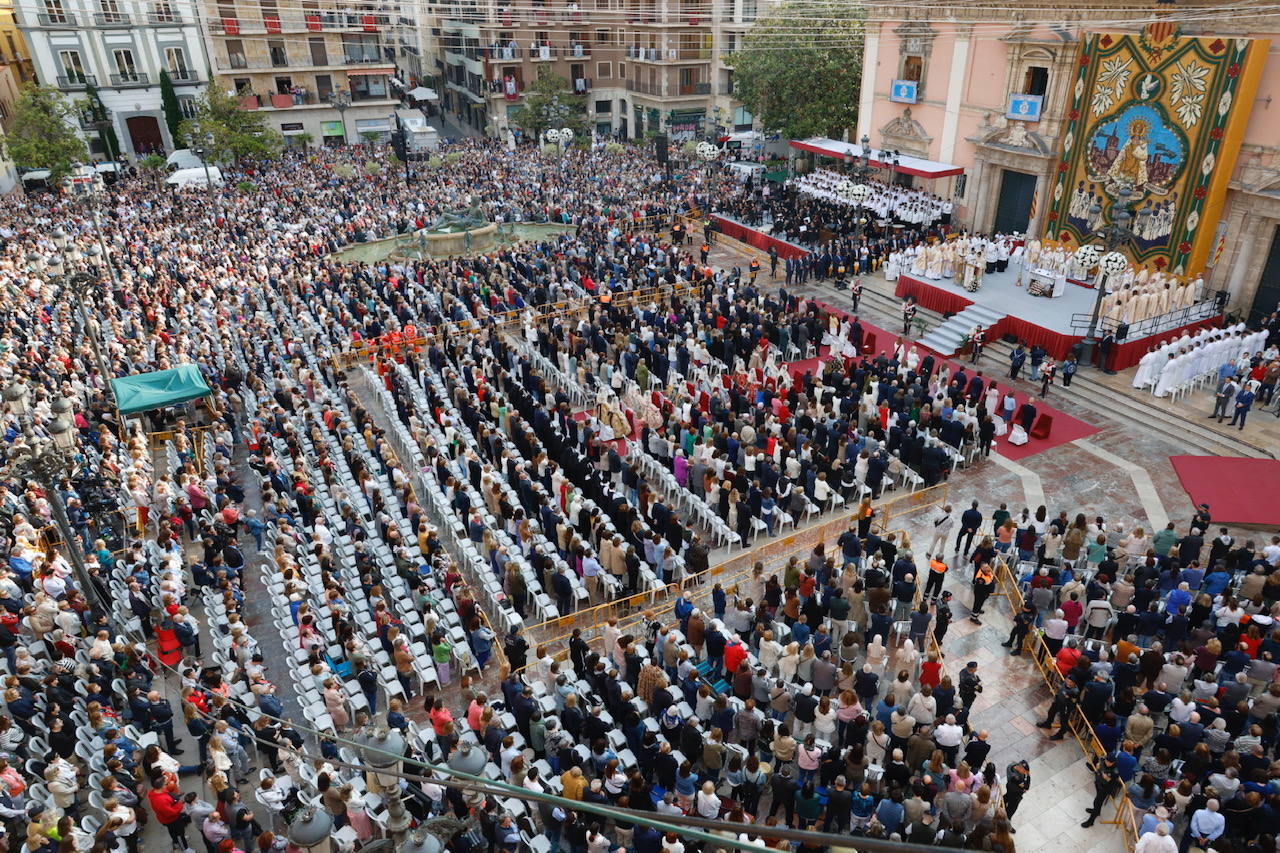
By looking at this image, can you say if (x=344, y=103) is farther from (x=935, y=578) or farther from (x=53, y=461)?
(x=935, y=578)

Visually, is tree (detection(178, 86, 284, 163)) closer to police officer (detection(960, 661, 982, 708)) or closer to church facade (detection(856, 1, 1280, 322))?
church facade (detection(856, 1, 1280, 322))

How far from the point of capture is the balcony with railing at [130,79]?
4844 centimetres

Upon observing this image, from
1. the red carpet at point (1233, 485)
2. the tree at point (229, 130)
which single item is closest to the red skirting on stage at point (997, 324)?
the red carpet at point (1233, 485)

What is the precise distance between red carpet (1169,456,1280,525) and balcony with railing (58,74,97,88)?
182ft

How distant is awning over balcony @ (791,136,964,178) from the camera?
31656 millimetres

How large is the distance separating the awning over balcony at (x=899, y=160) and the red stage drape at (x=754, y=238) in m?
4.93

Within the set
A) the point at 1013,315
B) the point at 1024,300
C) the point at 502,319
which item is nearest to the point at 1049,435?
the point at 1013,315

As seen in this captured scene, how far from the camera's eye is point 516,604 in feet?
44.8

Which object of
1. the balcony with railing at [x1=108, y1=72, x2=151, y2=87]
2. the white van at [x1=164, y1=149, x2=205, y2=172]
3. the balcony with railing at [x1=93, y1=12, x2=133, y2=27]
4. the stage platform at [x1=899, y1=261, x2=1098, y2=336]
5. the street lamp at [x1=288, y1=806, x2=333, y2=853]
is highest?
the balcony with railing at [x1=93, y1=12, x2=133, y2=27]

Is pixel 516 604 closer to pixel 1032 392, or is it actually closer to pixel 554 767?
pixel 554 767

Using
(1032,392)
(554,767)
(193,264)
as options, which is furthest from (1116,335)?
(193,264)

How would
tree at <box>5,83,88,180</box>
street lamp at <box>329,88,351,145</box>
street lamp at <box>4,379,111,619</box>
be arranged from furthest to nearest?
street lamp at <box>329,88,351,145</box>, tree at <box>5,83,88,180</box>, street lamp at <box>4,379,111,619</box>

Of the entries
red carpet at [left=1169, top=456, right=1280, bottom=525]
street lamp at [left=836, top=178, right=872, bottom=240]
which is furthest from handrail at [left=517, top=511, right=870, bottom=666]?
street lamp at [left=836, top=178, right=872, bottom=240]

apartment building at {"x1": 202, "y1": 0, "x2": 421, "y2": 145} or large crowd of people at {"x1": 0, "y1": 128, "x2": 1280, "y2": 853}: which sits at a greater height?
apartment building at {"x1": 202, "y1": 0, "x2": 421, "y2": 145}
